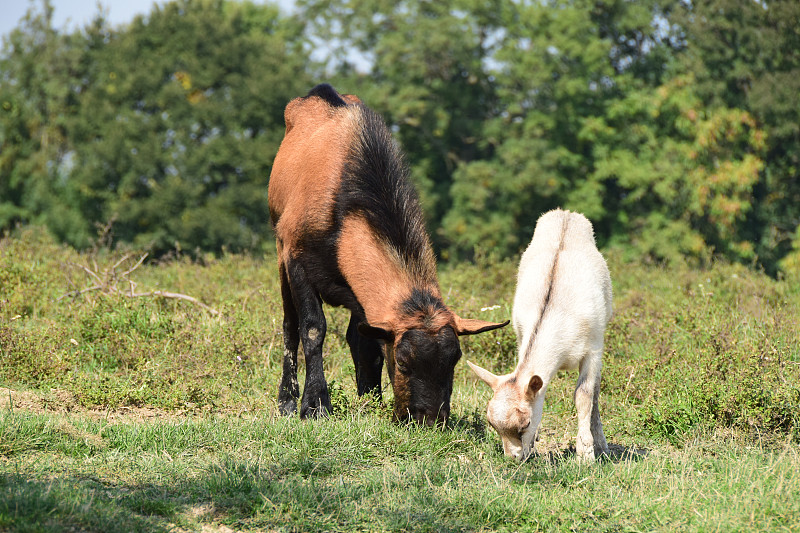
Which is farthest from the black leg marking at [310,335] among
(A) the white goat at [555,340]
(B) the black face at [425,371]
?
(A) the white goat at [555,340]

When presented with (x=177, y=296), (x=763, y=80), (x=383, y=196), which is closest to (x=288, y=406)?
(x=383, y=196)

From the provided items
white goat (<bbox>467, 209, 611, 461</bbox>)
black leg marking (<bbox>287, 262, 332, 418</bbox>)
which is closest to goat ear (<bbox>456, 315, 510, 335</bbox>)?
white goat (<bbox>467, 209, 611, 461</bbox>)

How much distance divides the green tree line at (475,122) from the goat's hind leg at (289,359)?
22.2 m

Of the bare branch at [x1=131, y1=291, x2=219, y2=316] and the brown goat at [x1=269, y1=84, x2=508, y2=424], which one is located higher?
the brown goat at [x1=269, y1=84, x2=508, y2=424]

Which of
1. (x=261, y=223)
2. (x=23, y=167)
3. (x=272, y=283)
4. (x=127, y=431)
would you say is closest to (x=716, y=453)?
(x=127, y=431)

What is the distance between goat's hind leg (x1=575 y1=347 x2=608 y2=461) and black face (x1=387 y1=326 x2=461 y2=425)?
3.53 ft

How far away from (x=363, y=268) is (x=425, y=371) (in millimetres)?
1032

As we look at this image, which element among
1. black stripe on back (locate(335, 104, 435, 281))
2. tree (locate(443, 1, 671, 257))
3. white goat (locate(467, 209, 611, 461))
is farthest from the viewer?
tree (locate(443, 1, 671, 257))

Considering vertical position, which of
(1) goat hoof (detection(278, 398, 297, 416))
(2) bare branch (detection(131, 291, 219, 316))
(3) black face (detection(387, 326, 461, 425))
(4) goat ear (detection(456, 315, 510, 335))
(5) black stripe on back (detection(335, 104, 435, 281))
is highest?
(5) black stripe on back (detection(335, 104, 435, 281))

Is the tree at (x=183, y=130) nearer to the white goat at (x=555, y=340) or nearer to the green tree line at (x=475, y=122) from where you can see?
the green tree line at (x=475, y=122)

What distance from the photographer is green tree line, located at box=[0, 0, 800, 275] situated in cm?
2744

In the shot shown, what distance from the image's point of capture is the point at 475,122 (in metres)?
34.0

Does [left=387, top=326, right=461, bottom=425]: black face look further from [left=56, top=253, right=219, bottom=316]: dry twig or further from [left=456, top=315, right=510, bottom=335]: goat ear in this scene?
[left=56, top=253, right=219, bottom=316]: dry twig

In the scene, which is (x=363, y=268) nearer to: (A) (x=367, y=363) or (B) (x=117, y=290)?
(A) (x=367, y=363)
